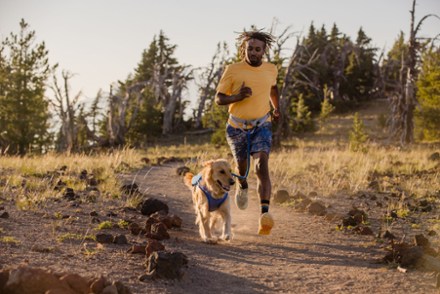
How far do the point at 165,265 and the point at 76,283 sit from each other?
0.97m

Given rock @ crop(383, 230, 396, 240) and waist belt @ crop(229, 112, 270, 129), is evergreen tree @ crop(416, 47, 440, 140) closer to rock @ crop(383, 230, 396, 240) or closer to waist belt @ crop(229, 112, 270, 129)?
rock @ crop(383, 230, 396, 240)

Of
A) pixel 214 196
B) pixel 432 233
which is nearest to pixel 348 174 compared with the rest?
pixel 432 233

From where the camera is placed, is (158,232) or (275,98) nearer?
(158,232)

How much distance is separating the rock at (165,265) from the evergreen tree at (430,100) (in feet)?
73.3

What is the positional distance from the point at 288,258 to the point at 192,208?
3343 mm

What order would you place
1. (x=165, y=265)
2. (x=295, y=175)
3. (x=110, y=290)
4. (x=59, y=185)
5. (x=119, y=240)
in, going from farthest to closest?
(x=295, y=175)
(x=59, y=185)
(x=119, y=240)
(x=165, y=265)
(x=110, y=290)

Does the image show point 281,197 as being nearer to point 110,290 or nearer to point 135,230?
point 135,230

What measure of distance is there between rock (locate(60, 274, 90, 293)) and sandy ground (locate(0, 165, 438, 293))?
0.58 meters

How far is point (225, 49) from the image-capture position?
34.5 m

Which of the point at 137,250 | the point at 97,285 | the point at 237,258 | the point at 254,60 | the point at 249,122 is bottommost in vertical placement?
the point at 237,258

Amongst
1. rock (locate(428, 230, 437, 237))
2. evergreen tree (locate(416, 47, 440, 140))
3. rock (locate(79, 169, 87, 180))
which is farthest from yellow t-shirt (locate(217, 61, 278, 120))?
evergreen tree (locate(416, 47, 440, 140))

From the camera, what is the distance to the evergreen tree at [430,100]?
24250mm

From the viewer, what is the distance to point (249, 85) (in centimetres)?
543

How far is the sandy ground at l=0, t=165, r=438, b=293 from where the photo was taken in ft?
12.5
